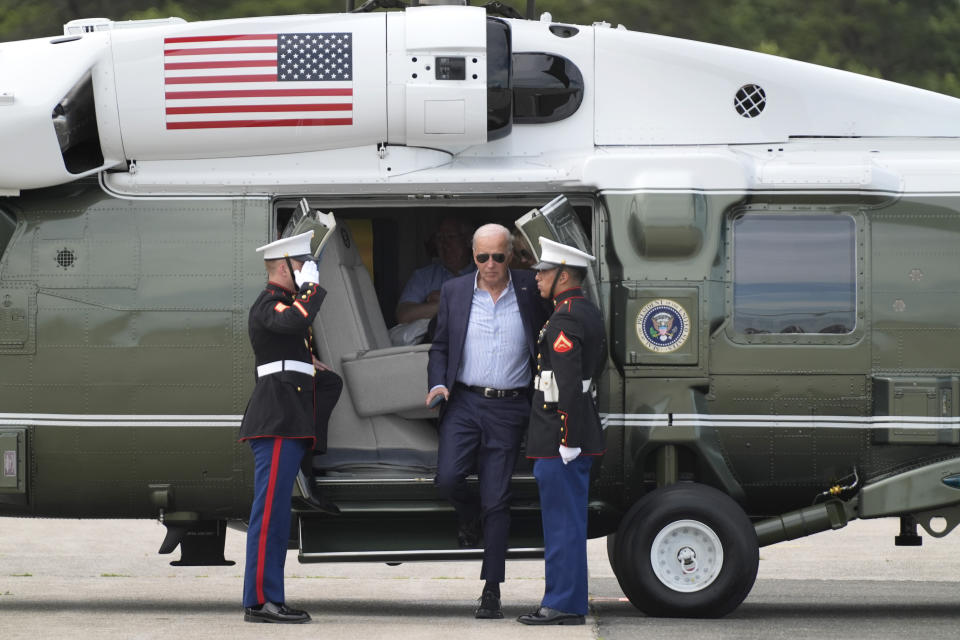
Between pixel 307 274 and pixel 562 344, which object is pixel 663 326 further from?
pixel 307 274

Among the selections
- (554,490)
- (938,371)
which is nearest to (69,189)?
(554,490)

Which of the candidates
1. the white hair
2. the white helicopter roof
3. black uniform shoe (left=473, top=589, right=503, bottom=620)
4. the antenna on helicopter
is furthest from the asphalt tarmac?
the antenna on helicopter

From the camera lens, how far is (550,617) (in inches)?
339

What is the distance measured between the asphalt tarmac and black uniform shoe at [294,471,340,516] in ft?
2.05

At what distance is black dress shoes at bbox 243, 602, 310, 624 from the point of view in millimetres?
8695

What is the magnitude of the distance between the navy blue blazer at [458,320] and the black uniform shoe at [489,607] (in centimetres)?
118

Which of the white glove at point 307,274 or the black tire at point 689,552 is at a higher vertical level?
the white glove at point 307,274

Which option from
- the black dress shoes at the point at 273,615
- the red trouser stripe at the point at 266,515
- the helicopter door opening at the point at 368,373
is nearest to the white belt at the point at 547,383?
the helicopter door opening at the point at 368,373

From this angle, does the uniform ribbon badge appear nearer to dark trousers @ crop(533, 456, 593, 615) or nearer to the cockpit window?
dark trousers @ crop(533, 456, 593, 615)

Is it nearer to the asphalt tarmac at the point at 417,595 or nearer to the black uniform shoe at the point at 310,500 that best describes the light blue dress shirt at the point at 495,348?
the black uniform shoe at the point at 310,500

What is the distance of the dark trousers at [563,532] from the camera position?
28.3 ft

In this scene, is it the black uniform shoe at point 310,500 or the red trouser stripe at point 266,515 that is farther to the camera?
the black uniform shoe at point 310,500

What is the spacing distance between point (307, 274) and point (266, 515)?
52.1 inches

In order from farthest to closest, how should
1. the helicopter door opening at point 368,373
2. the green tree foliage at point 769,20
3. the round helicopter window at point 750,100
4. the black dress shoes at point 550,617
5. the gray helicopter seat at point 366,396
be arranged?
the green tree foliage at point 769,20
the round helicopter window at point 750,100
the gray helicopter seat at point 366,396
the helicopter door opening at point 368,373
the black dress shoes at point 550,617
